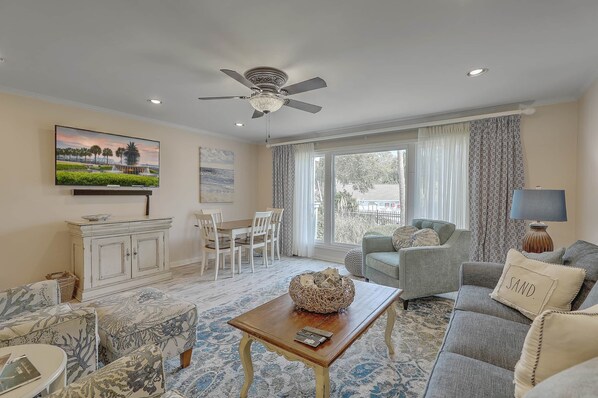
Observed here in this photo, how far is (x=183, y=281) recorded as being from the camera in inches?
→ 147

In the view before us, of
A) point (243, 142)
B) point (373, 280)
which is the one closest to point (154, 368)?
point (373, 280)

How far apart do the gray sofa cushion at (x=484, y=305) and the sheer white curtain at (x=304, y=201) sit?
10.5 ft

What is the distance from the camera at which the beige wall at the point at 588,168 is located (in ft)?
8.25

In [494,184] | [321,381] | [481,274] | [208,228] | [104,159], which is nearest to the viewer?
[321,381]

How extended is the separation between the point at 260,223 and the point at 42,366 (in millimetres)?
3364

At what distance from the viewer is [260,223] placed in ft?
14.2

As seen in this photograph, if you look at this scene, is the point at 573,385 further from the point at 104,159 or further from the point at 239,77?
the point at 104,159

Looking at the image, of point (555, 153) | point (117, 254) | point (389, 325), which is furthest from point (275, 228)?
point (555, 153)

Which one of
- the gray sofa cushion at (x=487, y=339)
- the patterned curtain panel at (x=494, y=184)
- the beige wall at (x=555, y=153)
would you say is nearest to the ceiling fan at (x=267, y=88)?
the gray sofa cushion at (x=487, y=339)

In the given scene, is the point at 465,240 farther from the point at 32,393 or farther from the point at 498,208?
the point at 32,393

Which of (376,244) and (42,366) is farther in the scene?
(376,244)

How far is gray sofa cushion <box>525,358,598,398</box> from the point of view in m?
0.66

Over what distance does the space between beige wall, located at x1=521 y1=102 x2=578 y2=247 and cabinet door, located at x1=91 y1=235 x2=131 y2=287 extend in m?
5.08

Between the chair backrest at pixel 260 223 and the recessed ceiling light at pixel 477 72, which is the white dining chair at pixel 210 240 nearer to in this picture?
the chair backrest at pixel 260 223
